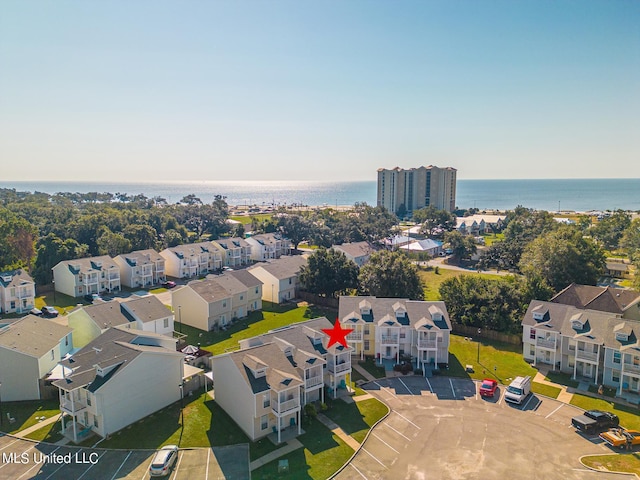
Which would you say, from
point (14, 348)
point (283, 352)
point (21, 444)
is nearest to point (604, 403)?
point (283, 352)

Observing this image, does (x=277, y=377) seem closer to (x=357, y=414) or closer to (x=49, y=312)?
(x=357, y=414)

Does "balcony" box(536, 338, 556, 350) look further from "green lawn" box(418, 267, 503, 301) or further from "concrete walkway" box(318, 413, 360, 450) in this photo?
"concrete walkway" box(318, 413, 360, 450)

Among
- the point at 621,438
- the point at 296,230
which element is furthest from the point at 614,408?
the point at 296,230

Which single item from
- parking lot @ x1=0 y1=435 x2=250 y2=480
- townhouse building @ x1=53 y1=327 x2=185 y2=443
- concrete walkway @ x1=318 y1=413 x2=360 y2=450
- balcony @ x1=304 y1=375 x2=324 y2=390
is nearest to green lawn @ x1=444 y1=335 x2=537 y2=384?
balcony @ x1=304 y1=375 x2=324 y2=390

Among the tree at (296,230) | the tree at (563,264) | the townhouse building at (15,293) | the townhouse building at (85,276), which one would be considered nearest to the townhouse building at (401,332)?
the tree at (563,264)

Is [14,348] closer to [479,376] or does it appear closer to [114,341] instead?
[114,341]
